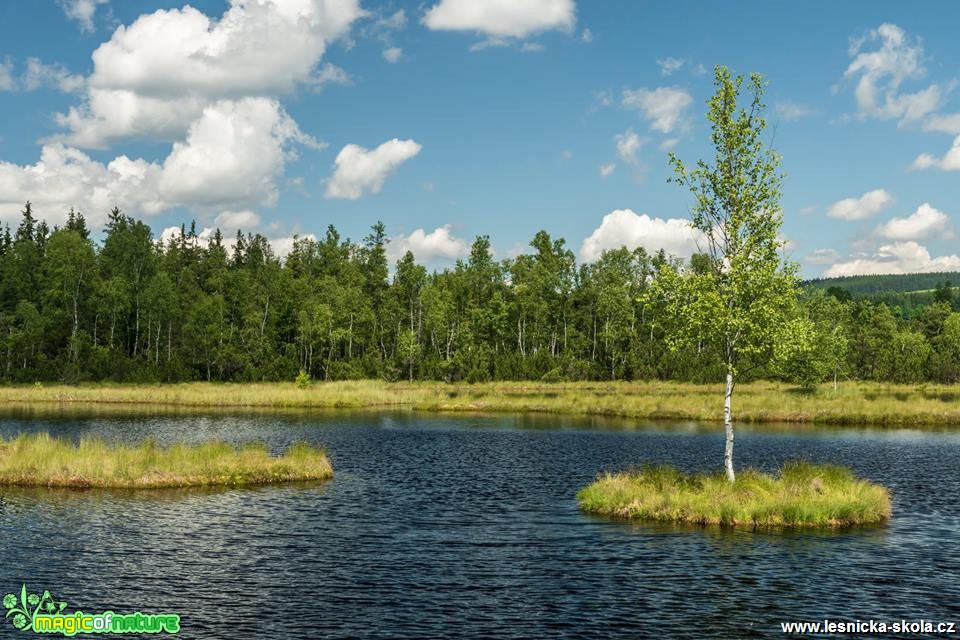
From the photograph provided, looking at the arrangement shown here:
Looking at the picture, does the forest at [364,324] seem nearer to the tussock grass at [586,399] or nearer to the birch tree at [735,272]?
the tussock grass at [586,399]

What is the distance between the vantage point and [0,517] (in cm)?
3250

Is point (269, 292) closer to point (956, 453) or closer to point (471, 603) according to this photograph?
point (956, 453)

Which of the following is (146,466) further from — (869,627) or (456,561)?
(869,627)

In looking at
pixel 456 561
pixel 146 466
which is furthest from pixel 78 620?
pixel 146 466

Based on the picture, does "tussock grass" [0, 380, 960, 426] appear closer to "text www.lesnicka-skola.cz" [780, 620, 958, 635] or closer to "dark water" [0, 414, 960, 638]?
"dark water" [0, 414, 960, 638]

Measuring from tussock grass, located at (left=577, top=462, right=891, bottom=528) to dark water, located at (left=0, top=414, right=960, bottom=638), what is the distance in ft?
3.65

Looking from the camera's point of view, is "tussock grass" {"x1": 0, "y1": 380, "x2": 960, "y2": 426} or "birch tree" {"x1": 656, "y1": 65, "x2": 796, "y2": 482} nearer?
"birch tree" {"x1": 656, "y1": 65, "x2": 796, "y2": 482}

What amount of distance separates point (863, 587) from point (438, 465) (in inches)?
1150

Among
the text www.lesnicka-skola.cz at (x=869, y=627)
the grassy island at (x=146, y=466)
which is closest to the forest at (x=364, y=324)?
the grassy island at (x=146, y=466)

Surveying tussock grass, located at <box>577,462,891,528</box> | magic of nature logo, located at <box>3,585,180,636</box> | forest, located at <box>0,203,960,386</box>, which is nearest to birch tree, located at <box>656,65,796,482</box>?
tussock grass, located at <box>577,462,891,528</box>

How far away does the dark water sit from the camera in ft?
69.2

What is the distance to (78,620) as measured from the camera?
20609mm

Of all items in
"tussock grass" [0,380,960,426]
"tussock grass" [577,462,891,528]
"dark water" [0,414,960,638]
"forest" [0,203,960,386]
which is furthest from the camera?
"forest" [0,203,960,386]

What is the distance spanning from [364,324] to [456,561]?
128593 millimetres
